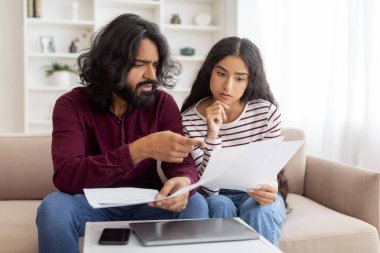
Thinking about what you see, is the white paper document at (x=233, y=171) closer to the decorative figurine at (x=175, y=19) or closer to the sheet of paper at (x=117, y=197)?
the sheet of paper at (x=117, y=197)

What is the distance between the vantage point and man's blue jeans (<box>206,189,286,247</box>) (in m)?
1.47

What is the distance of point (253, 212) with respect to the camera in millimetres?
1473

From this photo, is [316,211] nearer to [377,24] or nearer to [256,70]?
[256,70]

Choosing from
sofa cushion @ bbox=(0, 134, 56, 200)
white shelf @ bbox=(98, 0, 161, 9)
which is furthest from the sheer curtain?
sofa cushion @ bbox=(0, 134, 56, 200)

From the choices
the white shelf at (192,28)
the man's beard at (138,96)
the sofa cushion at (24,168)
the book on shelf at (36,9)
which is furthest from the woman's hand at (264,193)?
the book on shelf at (36,9)

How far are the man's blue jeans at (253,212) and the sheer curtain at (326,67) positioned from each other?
3.79 ft

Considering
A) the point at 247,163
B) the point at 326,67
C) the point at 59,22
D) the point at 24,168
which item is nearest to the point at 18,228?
the point at 24,168

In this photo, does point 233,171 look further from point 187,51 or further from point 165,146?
point 187,51

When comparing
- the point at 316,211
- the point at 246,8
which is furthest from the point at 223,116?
the point at 246,8

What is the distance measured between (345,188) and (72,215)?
1164 mm

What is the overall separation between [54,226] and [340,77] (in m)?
2.15

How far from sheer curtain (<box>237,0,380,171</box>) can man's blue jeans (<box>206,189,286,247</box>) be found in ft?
3.79

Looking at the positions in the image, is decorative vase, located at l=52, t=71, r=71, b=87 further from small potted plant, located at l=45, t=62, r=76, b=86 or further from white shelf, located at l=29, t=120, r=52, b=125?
white shelf, located at l=29, t=120, r=52, b=125

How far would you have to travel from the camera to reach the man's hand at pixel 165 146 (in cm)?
120
